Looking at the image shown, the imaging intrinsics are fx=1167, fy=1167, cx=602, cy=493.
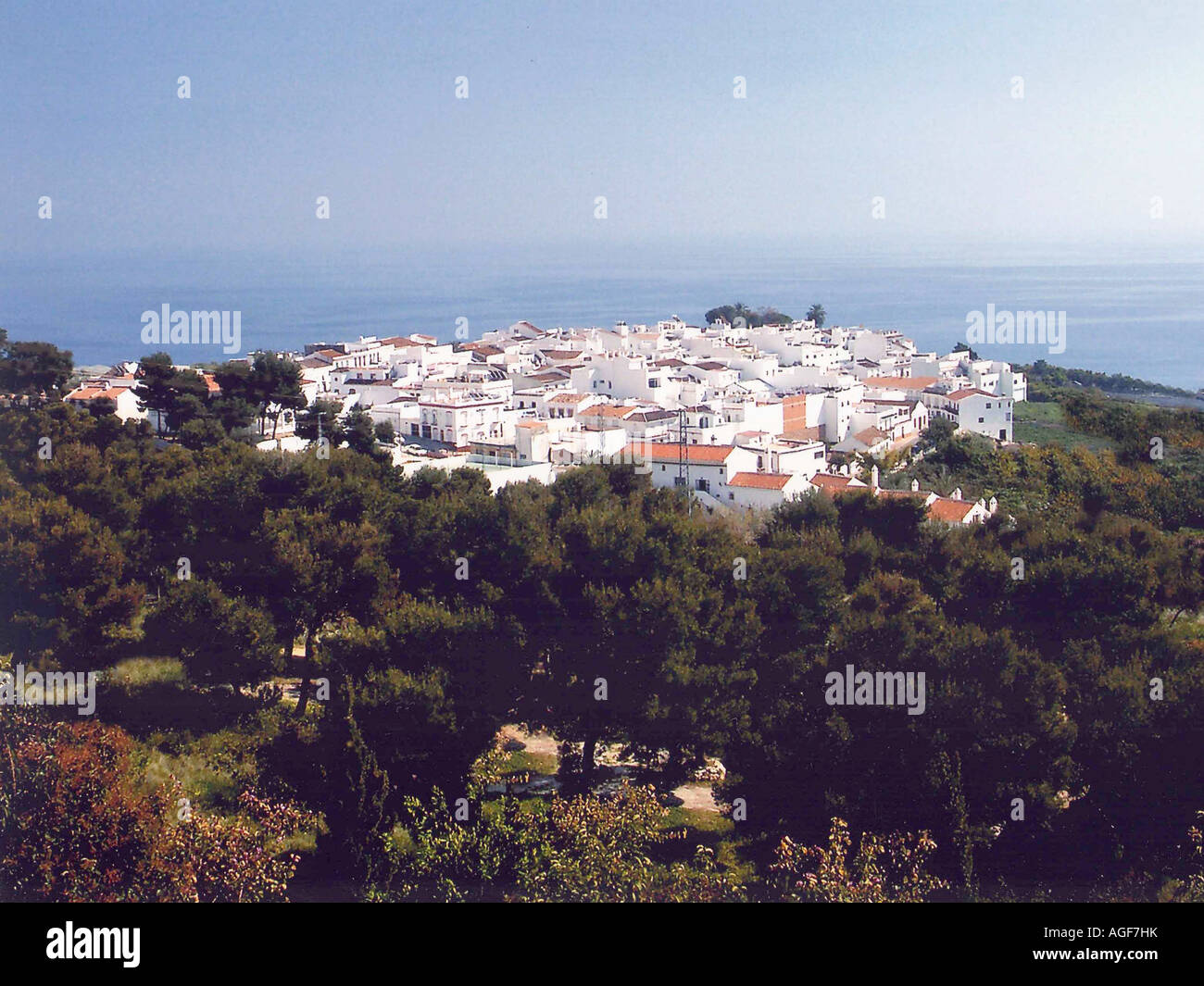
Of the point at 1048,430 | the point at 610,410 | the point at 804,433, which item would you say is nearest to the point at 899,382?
the point at 1048,430

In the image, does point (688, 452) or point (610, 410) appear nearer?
point (688, 452)

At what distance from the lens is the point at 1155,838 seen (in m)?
5.76

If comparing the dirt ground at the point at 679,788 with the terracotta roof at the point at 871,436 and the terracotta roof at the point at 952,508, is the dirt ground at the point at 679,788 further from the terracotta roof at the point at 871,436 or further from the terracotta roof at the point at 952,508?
the terracotta roof at the point at 871,436

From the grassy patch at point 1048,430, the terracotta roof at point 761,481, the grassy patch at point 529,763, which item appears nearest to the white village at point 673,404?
the terracotta roof at point 761,481

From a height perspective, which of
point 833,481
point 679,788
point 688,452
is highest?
point 688,452

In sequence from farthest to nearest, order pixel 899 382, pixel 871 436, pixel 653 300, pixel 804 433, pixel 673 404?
pixel 653 300
pixel 899 382
pixel 673 404
pixel 804 433
pixel 871 436

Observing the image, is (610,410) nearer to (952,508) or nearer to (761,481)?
(761,481)

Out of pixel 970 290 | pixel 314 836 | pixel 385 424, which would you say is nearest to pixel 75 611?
pixel 314 836

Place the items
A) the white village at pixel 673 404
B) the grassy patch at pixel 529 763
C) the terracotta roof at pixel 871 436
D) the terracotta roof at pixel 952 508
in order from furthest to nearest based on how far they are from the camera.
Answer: the terracotta roof at pixel 871 436 → the white village at pixel 673 404 → the terracotta roof at pixel 952 508 → the grassy patch at pixel 529 763

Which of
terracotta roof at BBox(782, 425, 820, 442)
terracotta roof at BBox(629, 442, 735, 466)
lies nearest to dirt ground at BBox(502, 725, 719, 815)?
terracotta roof at BBox(629, 442, 735, 466)

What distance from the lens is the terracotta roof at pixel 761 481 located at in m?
13.9

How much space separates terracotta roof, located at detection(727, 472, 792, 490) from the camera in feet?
45.5

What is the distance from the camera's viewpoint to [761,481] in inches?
551

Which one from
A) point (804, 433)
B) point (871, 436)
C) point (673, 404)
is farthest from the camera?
point (673, 404)
